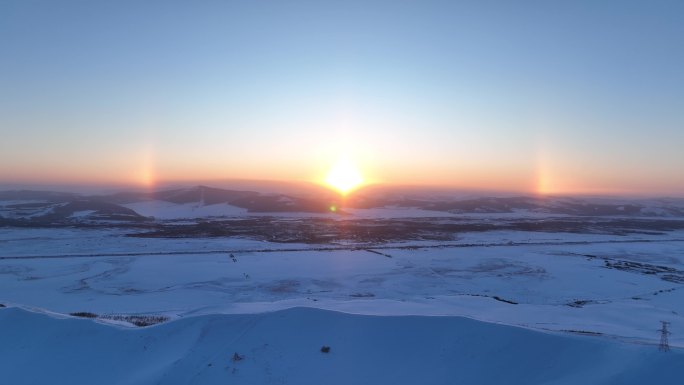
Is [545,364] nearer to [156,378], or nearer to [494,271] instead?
[156,378]

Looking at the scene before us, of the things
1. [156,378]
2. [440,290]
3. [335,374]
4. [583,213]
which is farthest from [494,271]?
[583,213]

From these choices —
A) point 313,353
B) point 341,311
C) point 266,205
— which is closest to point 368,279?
point 341,311

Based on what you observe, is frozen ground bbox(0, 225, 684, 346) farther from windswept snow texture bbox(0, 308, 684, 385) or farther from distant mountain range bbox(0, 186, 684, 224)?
distant mountain range bbox(0, 186, 684, 224)

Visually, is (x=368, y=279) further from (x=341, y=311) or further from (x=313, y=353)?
(x=313, y=353)

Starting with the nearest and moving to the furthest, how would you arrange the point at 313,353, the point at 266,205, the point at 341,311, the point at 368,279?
the point at 313,353
the point at 341,311
the point at 368,279
the point at 266,205

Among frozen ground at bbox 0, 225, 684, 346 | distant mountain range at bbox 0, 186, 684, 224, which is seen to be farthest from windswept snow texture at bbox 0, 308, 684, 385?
distant mountain range at bbox 0, 186, 684, 224

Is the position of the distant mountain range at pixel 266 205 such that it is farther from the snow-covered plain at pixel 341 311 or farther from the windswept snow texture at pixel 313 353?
the windswept snow texture at pixel 313 353
